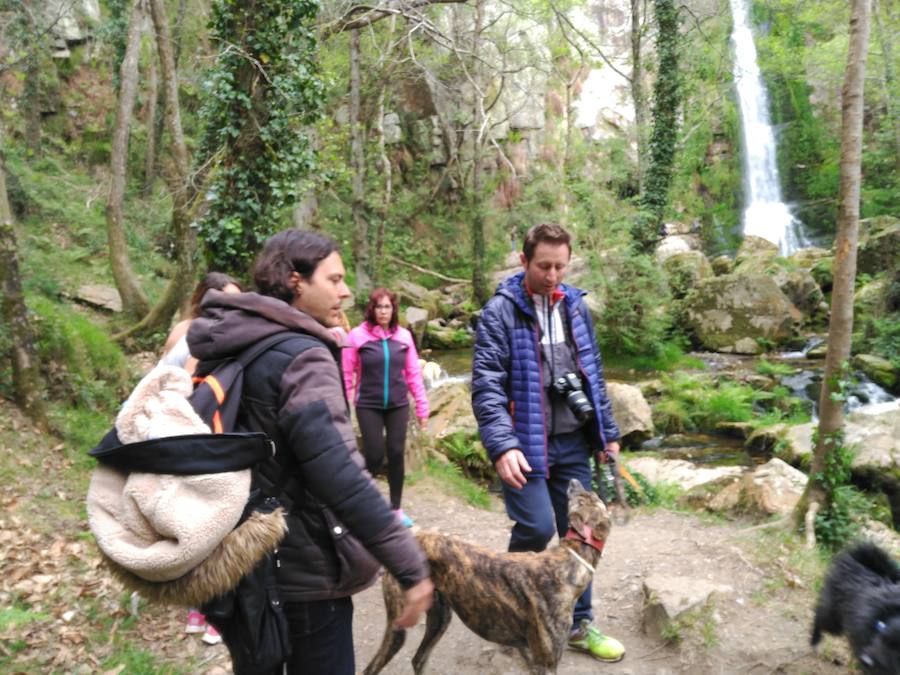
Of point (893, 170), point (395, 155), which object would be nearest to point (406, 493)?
point (395, 155)

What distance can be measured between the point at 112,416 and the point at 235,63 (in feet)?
14.6

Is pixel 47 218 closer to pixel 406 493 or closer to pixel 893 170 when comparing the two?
pixel 406 493

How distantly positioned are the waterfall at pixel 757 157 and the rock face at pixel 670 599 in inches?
1034

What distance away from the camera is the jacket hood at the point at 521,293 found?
353 cm

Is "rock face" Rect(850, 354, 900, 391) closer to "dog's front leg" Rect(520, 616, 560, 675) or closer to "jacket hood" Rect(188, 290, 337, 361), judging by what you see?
"dog's front leg" Rect(520, 616, 560, 675)

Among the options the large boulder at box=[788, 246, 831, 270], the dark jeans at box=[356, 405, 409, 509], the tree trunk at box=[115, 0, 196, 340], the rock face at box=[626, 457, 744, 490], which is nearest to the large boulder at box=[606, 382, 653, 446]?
the rock face at box=[626, 457, 744, 490]

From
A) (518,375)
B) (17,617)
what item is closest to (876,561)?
(518,375)

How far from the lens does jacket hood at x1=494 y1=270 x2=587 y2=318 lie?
139 inches

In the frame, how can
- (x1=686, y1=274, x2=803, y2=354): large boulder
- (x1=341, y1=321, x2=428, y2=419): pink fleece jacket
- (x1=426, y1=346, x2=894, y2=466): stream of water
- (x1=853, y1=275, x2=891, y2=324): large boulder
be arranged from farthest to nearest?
(x1=686, y1=274, x2=803, y2=354): large boulder → (x1=853, y1=275, x2=891, y2=324): large boulder → (x1=426, y1=346, x2=894, y2=466): stream of water → (x1=341, y1=321, x2=428, y2=419): pink fleece jacket

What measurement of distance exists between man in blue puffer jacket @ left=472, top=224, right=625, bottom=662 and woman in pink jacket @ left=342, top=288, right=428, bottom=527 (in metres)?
2.62

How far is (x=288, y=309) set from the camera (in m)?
2.07

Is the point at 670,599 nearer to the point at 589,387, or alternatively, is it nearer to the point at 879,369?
the point at 589,387

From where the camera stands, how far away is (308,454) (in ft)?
6.39

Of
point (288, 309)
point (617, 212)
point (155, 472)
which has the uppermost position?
point (617, 212)
